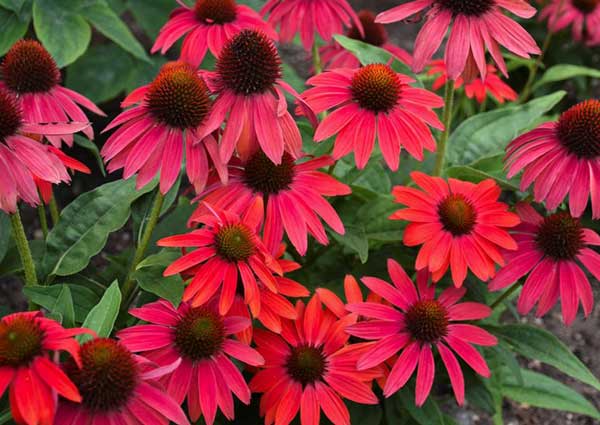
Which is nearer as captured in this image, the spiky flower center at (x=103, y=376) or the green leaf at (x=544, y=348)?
the spiky flower center at (x=103, y=376)

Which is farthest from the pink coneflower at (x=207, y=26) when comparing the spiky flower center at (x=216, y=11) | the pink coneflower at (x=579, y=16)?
the pink coneflower at (x=579, y=16)

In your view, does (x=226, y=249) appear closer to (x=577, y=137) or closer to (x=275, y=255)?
(x=275, y=255)

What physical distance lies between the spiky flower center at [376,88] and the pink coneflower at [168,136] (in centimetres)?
28

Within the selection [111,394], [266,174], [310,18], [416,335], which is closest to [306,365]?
[416,335]

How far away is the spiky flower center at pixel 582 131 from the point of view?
4.34 feet

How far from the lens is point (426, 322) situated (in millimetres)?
1307

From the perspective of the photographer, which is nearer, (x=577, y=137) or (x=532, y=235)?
(x=577, y=137)

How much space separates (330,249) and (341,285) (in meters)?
0.11

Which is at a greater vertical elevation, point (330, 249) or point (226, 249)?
point (330, 249)

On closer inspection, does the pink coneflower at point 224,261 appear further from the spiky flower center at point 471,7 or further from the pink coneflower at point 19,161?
the spiky flower center at point 471,7

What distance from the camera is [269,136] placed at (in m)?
1.21

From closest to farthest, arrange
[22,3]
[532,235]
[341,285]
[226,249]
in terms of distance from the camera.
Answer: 1. [226,249]
2. [532,235]
3. [341,285]
4. [22,3]

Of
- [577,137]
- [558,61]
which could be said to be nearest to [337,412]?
[577,137]

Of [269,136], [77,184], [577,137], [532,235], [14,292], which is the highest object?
[577,137]
